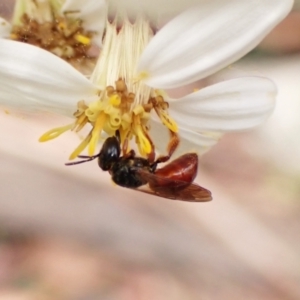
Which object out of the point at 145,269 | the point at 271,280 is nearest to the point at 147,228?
the point at 145,269

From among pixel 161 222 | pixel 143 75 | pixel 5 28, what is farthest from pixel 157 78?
Result: pixel 161 222

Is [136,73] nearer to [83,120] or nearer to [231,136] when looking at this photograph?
[83,120]

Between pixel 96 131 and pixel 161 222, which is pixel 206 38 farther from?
pixel 161 222

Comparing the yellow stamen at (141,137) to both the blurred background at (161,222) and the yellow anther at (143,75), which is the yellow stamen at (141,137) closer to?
the yellow anther at (143,75)

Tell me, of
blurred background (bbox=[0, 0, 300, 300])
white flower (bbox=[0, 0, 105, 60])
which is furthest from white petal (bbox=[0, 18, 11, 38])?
blurred background (bbox=[0, 0, 300, 300])

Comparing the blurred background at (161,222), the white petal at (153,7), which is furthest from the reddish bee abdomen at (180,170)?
the blurred background at (161,222)

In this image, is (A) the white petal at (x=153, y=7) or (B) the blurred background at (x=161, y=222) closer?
(A) the white petal at (x=153, y=7)
